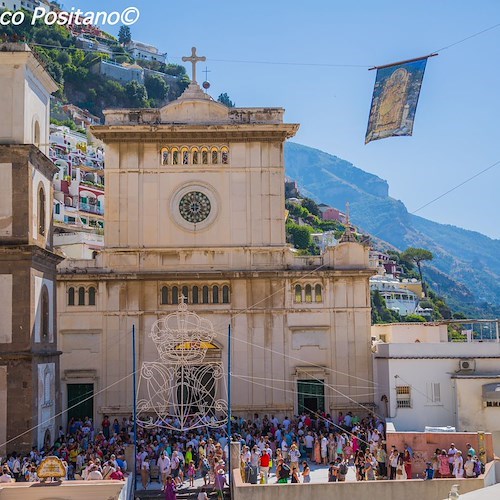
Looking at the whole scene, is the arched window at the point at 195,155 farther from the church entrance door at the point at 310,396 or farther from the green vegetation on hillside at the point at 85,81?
the green vegetation on hillside at the point at 85,81

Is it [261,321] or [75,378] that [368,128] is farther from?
[75,378]

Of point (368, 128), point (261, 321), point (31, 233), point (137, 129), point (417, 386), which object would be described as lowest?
point (417, 386)

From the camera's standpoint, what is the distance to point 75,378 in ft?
129

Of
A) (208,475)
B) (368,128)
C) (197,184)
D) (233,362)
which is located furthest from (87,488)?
(197,184)

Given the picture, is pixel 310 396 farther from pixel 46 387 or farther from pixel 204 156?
pixel 46 387

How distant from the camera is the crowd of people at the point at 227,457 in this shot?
2762 centimetres

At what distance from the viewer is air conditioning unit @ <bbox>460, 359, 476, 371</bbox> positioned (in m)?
37.7

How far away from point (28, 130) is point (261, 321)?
1293 centimetres

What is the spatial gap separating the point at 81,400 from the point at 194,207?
9.27 meters

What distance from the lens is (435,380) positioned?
123ft

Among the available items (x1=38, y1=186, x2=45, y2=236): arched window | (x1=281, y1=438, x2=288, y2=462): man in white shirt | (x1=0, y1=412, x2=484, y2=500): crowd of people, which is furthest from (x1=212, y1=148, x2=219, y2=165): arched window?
(x1=281, y1=438, x2=288, y2=462): man in white shirt

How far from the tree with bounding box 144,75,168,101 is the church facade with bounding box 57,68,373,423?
121m

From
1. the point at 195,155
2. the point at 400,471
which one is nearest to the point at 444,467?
the point at 400,471

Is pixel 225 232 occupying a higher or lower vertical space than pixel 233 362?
higher
